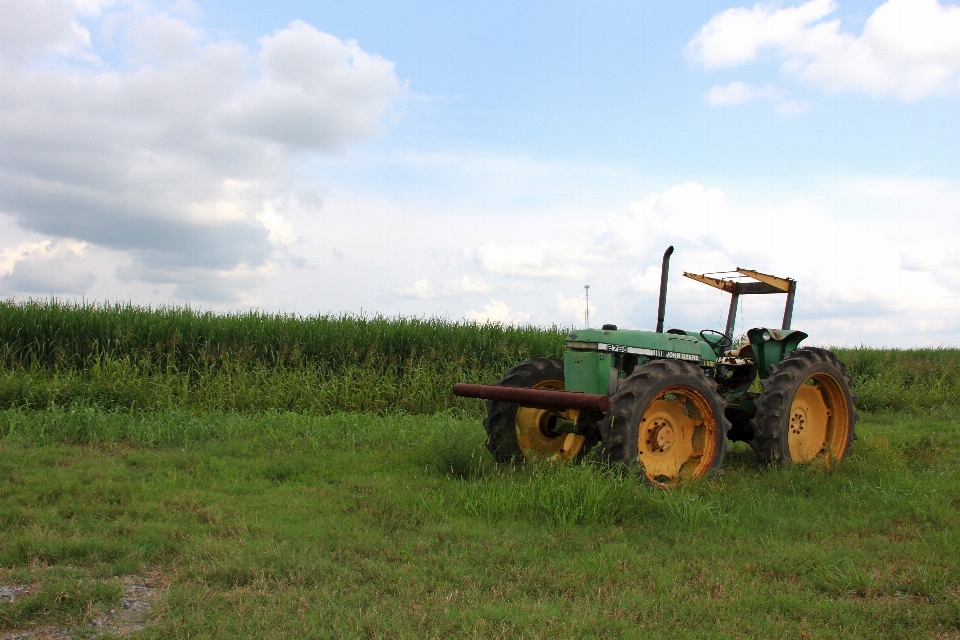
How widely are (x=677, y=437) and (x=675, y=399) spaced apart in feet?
1.06

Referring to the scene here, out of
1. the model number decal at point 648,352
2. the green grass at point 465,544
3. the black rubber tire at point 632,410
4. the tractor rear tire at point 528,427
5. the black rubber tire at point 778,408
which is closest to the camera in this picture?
the green grass at point 465,544

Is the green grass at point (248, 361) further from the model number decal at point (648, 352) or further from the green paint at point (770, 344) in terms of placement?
the model number decal at point (648, 352)

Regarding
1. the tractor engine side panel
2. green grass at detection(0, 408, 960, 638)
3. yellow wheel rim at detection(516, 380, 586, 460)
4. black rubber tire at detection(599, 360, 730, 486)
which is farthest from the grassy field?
the tractor engine side panel

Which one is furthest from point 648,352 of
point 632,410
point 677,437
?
point 632,410

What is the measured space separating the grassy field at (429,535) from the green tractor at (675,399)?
0.33 meters

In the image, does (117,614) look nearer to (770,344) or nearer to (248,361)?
(770,344)

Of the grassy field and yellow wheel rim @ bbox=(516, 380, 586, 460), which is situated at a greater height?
yellow wheel rim @ bbox=(516, 380, 586, 460)

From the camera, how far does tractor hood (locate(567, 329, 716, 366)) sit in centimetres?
645

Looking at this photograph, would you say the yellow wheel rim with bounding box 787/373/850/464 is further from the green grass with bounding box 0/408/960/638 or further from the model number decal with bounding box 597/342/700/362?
the model number decal with bounding box 597/342/700/362

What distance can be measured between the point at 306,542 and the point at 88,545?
1351 millimetres

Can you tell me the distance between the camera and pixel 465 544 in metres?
4.77

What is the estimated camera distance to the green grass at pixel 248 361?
10734mm

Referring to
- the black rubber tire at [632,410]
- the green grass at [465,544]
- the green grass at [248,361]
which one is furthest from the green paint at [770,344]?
the green grass at [248,361]

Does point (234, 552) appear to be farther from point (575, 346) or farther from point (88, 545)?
point (575, 346)
